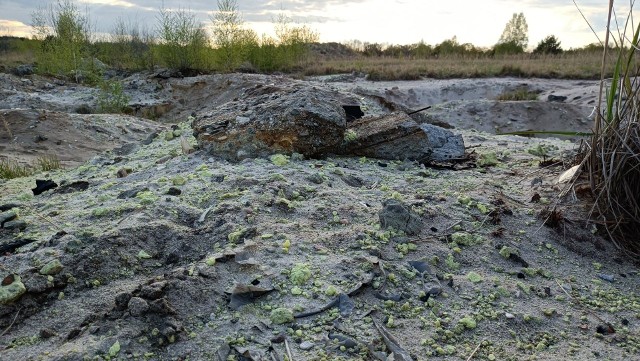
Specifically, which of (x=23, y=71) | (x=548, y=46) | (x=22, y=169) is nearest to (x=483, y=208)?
(x=22, y=169)

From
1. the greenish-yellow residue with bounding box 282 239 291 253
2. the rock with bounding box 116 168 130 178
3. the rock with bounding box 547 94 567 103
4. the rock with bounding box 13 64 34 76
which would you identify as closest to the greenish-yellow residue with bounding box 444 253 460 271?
the greenish-yellow residue with bounding box 282 239 291 253

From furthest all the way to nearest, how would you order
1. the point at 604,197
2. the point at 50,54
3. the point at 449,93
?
the point at 50,54 → the point at 449,93 → the point at 604,197

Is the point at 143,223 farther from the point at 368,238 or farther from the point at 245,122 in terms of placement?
the point at 245,122

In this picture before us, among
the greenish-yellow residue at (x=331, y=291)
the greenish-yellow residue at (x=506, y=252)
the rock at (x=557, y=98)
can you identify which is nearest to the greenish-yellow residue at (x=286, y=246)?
the greenish-yellow residue at (x=331, y=291)

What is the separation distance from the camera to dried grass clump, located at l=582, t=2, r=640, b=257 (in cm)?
291

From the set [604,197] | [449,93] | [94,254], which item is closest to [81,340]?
[94,254]

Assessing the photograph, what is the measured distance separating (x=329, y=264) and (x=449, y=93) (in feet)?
41.4

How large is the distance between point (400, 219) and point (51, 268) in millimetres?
1592

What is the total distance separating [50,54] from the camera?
1541cm

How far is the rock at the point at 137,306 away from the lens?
1.92 metres

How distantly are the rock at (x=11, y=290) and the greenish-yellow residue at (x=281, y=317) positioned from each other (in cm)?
98

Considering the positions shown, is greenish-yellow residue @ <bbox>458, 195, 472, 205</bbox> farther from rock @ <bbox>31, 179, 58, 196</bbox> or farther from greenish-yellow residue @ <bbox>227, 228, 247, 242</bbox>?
rock @ <bbox>31, 179, 58, 196</bbox>

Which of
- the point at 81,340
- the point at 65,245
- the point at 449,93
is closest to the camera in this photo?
the point at 81,340

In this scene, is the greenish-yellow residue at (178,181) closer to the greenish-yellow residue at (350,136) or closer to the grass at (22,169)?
the greenish-yellow residue at (350,136)
